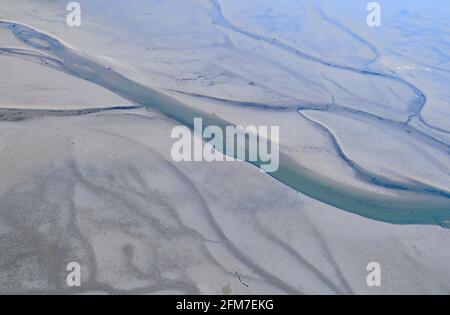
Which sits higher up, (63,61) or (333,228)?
(63,61)

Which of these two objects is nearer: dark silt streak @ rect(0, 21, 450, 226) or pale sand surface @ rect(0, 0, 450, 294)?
pale sand surface @ rect(0, 0, 450, 294)

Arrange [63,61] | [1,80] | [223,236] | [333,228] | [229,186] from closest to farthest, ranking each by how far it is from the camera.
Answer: [223,236] < [333,228] < [229,186] < [1,80] < [63,61]

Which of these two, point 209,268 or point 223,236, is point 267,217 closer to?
point 223,236

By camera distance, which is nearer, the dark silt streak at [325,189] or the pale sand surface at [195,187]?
the pale sand surface at [195,187]

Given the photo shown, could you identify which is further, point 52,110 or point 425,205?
point 52,110

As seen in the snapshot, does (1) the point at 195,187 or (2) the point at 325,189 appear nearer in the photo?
(1) the point at 195,187
